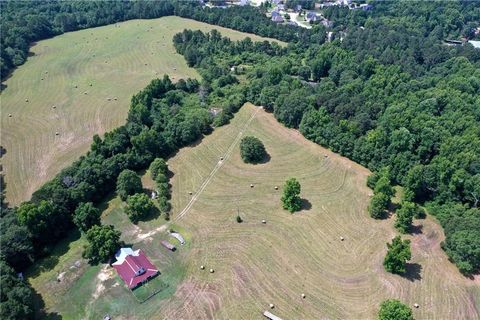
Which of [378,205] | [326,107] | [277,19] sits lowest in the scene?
[277,19]

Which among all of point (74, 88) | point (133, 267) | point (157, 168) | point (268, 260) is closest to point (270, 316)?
point (268, 260)

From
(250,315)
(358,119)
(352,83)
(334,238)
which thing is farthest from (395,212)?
(352,83)

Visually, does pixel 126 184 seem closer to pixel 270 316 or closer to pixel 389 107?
pixel 270 316

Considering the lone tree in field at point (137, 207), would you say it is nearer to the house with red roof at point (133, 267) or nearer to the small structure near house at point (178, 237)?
the small structure near house at point (178, 237)

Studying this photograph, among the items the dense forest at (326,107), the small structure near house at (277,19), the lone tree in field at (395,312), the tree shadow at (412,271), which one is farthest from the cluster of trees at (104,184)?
the small structure near house at (277,19)

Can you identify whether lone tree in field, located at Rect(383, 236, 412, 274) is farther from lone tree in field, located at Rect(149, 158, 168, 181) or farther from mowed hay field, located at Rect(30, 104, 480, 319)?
lone tree in field, located at Rect(149, 158, 168, 181)
